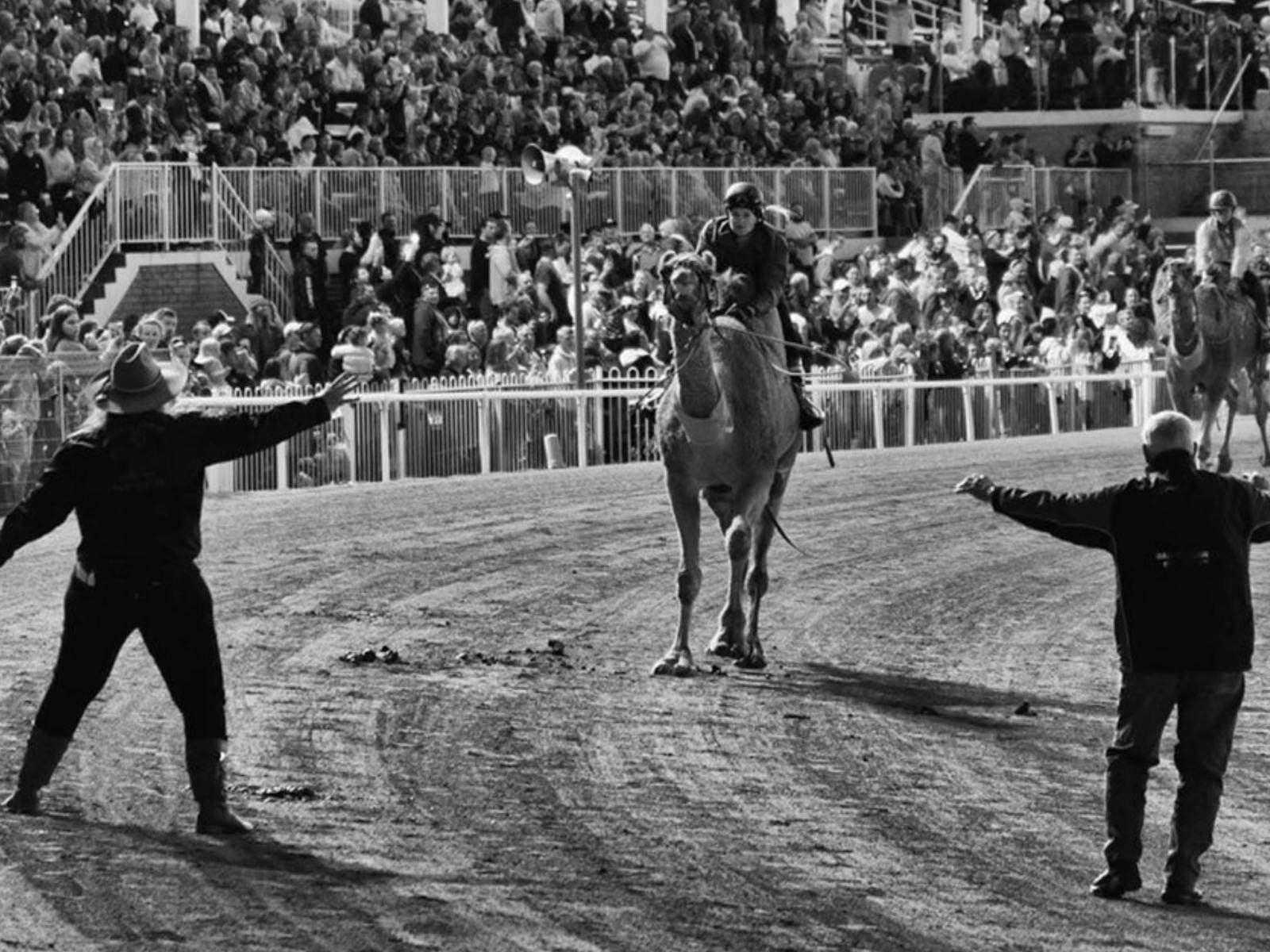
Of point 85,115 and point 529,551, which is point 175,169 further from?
point 529,551

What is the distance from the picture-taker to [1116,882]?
9.53 metres

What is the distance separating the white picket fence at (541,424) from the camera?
969 inches

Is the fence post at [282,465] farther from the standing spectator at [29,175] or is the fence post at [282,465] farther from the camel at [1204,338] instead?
the camel at [1204,338]

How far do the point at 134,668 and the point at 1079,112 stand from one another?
114ft

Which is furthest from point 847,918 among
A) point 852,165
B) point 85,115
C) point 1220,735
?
point 852,165

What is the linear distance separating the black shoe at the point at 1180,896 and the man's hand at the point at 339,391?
10.9 ft

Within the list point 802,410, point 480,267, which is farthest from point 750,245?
point 480,267

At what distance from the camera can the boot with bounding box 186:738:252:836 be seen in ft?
33.7

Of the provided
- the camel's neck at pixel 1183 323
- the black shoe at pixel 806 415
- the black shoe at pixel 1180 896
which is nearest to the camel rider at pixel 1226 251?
the camel's neck at pixel 1183 323

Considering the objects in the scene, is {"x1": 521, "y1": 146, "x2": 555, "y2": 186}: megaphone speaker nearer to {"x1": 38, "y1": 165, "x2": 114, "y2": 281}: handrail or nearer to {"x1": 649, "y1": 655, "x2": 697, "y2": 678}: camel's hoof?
{"x1": 38, "y1": 165, "x2": 114, "y2": 281}: handrail

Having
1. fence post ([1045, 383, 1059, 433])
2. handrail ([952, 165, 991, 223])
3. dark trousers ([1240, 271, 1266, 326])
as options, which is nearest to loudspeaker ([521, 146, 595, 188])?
dark trousers ([1240, 271, 1266, 326])

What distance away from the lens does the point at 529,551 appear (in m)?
19.4

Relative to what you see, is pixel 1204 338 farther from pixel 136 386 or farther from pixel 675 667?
pixel 136 386

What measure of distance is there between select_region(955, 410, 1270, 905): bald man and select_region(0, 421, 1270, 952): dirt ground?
0.82 ft
